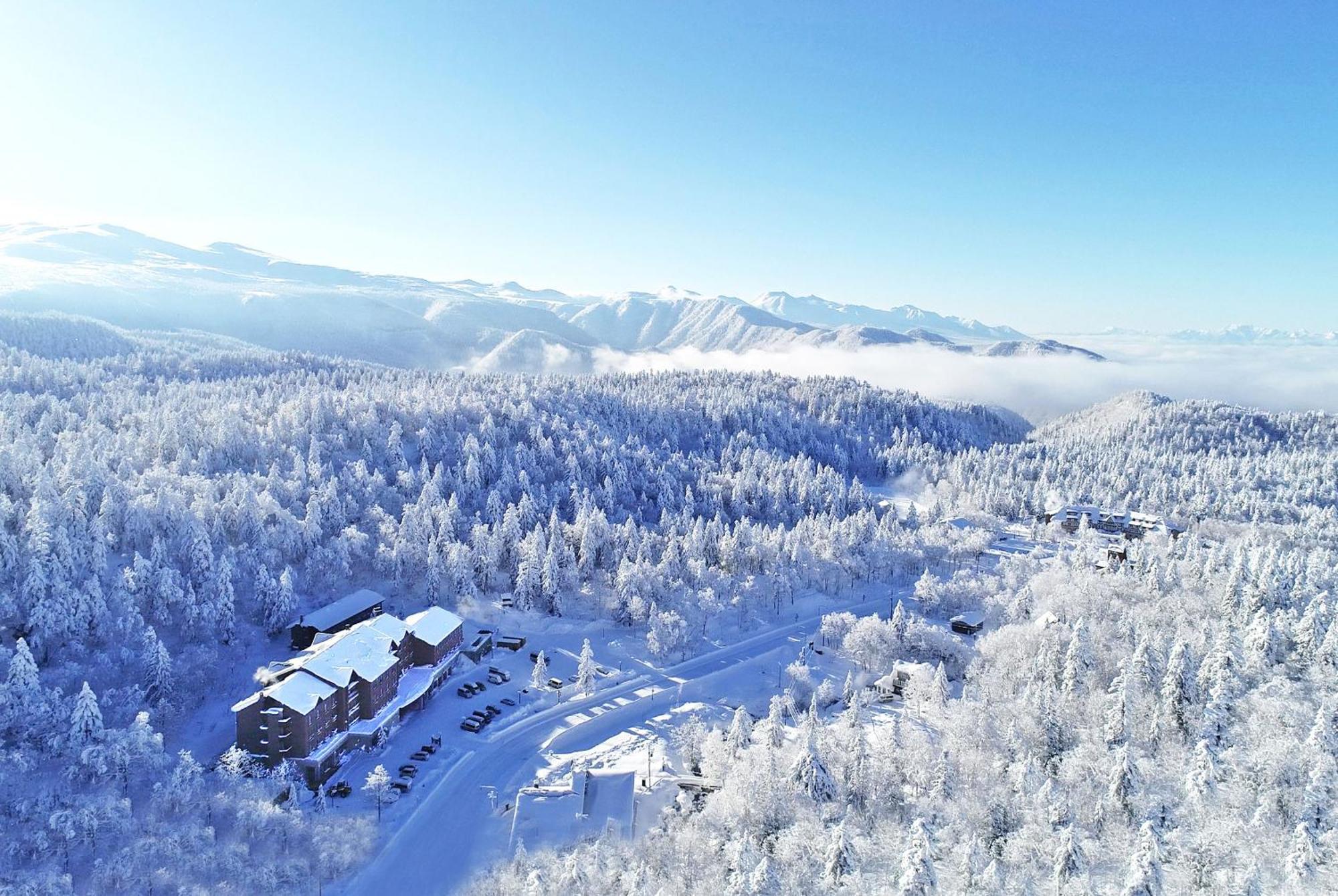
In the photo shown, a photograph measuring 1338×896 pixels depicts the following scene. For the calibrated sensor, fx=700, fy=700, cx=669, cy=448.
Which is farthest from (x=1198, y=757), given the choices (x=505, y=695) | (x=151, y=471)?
(x=151, y=471)

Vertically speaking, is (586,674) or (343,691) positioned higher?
(343,691)

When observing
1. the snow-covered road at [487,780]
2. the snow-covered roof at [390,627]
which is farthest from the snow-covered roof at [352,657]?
the snow-covered road at [487,780]

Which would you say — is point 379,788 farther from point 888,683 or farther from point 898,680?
point 898,680

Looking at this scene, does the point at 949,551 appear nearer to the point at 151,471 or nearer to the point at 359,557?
the point at 359,557

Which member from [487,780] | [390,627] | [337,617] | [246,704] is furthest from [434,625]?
[487,780]

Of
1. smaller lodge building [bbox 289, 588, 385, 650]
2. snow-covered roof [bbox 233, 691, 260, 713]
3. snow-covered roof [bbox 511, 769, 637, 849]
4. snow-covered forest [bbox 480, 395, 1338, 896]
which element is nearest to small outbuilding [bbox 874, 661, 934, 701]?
snow-covered forest [bbox 480, 395, 1338, 896]

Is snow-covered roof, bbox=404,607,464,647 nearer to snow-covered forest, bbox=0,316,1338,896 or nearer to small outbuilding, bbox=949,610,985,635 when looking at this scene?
snow-covered forest, bbox=0,316,1338,896
